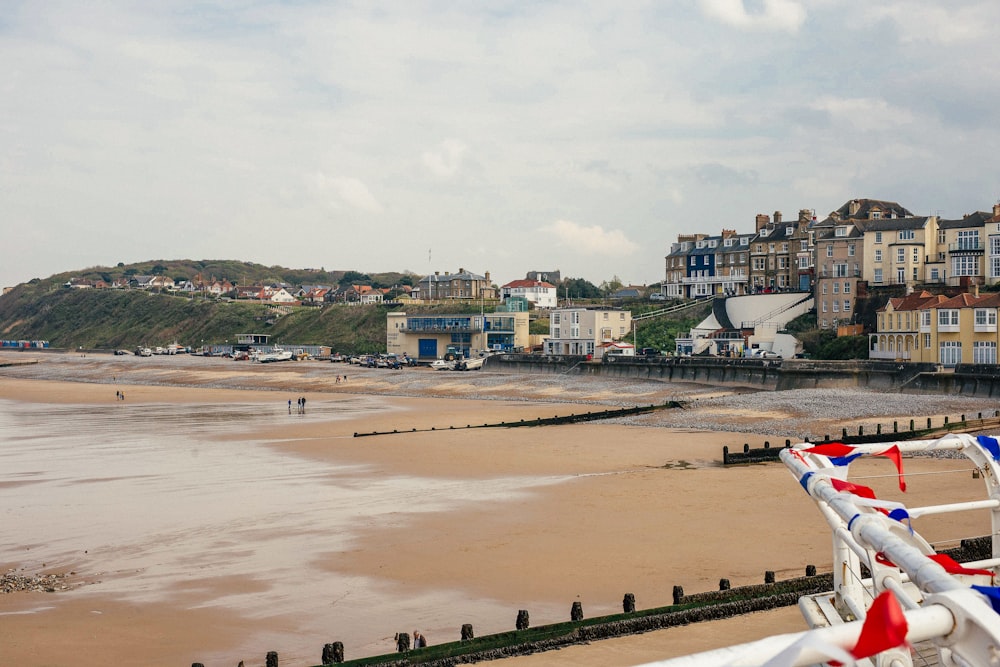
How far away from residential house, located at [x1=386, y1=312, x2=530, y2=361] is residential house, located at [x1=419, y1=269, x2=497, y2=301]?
29.1 m

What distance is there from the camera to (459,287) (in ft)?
430

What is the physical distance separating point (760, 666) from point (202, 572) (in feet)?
53.4

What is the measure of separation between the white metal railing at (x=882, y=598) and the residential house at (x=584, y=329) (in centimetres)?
6997

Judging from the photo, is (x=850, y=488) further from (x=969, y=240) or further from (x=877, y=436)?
(x=969, y=240)

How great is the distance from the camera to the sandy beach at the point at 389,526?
1467cm

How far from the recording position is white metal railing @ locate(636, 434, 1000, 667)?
3.69m

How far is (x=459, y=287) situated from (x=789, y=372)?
79.9 meters

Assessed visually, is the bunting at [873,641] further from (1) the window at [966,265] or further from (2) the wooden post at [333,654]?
(1) the window at [966,265]

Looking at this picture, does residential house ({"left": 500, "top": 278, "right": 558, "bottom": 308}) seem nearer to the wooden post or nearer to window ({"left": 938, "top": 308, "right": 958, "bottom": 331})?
window ({"left": 938, "top": 308, "right": 958, "bottom": 331})

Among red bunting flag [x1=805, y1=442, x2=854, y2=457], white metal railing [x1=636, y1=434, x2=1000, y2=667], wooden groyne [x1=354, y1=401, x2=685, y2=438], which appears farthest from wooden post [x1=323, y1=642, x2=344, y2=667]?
wooden groyne [x1=354, y1=401, x2=685, y2=438]

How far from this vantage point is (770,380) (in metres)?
56.9

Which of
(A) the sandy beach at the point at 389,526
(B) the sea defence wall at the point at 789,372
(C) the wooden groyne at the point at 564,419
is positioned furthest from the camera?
(B) the sea defence wall at the point at 789,372

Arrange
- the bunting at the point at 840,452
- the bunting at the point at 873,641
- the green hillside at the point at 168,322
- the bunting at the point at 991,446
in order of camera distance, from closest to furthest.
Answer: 1. the bunting at the point at 873,641
2. the bunting at the point at 840,452
3. the bunting at the point at 991,446
4. the green hillside at the point at 168,322

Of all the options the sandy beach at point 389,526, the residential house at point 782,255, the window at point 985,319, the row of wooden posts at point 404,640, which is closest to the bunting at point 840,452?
the sandy beach at point 389,526
